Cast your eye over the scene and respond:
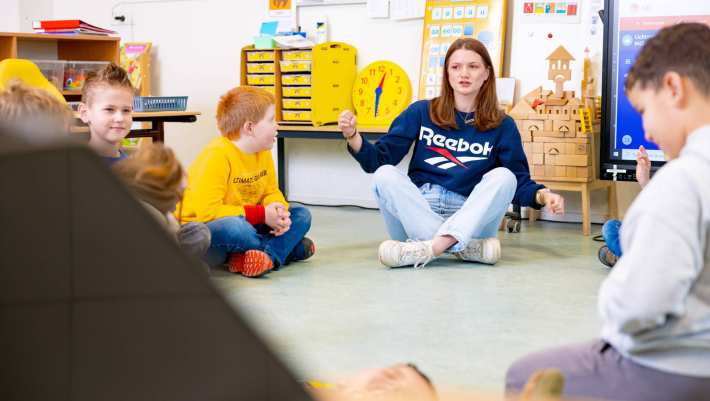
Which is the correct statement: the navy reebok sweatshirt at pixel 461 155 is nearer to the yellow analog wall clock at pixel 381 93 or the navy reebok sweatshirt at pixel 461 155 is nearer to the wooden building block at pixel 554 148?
the wooden building block at pixel 554 148

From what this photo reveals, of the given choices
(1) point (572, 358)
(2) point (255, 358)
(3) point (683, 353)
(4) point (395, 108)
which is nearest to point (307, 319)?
(1) point (572, 358)

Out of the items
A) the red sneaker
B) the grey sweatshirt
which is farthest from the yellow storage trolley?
the grey sweatshirt

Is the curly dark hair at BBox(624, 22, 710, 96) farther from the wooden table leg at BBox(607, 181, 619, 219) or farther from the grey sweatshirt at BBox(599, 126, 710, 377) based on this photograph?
the wooden table leg at BBox(607, 181, 619, 219)

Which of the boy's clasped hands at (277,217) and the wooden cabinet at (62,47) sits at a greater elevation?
the wooden cabinet at (62,47)

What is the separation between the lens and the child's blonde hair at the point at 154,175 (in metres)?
0.36

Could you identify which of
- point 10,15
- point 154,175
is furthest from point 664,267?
point 10,15

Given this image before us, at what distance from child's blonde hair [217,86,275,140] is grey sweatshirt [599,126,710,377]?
81.0 inches

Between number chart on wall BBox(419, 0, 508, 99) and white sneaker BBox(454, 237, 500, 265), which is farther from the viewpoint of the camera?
number chart on wall BBox(419, 0, 508, 99)

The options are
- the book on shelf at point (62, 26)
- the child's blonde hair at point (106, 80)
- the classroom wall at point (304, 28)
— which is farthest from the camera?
the book on shelf at point (62, 26)

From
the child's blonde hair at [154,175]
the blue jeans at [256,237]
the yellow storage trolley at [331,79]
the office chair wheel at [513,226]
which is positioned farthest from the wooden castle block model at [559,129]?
the child's blonde hair at [154,175]

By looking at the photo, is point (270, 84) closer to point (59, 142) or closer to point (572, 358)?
point (572, 358)

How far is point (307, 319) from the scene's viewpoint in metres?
2.25


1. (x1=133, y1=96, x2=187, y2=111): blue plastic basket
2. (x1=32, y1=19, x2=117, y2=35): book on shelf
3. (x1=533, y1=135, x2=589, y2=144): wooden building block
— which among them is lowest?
(x1=533, y1=135, x2=589, y2=144): wooden building block

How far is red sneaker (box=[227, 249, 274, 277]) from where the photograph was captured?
2781mm
